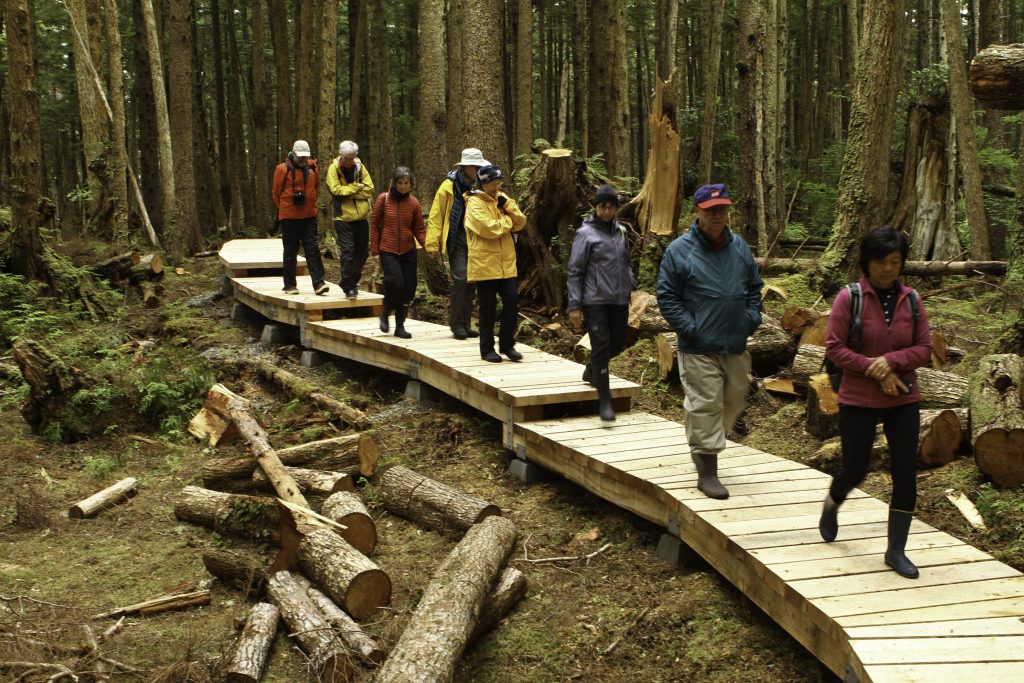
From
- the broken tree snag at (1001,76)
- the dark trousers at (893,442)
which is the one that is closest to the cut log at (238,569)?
the dark trousers at (893,442)

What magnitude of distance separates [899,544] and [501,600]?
99.0 inches

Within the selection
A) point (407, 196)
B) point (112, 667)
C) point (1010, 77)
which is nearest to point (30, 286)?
point (407, 196)

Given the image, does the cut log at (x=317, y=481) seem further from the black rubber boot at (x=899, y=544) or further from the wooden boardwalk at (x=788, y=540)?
the black rubber boot at (x=899, y=544)

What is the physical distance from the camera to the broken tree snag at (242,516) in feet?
23.1

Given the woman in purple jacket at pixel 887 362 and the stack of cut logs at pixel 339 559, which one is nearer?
the woman in purple jacket at pixel 887 362

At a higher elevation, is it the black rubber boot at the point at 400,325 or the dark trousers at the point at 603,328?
the dark trousers at the point at 603,328

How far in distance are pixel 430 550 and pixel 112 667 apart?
99.9 inches

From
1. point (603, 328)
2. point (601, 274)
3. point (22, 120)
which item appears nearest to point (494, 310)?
point (603, 328)

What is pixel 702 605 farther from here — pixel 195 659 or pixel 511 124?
pixel 511 124

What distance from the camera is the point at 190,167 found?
65.8 ft

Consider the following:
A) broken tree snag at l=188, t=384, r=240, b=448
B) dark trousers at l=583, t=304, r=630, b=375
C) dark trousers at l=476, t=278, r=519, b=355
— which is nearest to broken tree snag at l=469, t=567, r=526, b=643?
dark trousers at l=583, t=304, r=630, b=375

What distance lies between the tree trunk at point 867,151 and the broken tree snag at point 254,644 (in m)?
8.02

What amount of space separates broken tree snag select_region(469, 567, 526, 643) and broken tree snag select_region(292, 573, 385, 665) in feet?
2.05

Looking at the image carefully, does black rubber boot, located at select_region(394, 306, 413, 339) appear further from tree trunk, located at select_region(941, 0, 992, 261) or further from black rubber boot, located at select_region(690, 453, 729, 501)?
tree trunk, located at select_region(941, 0, 992, 261)
